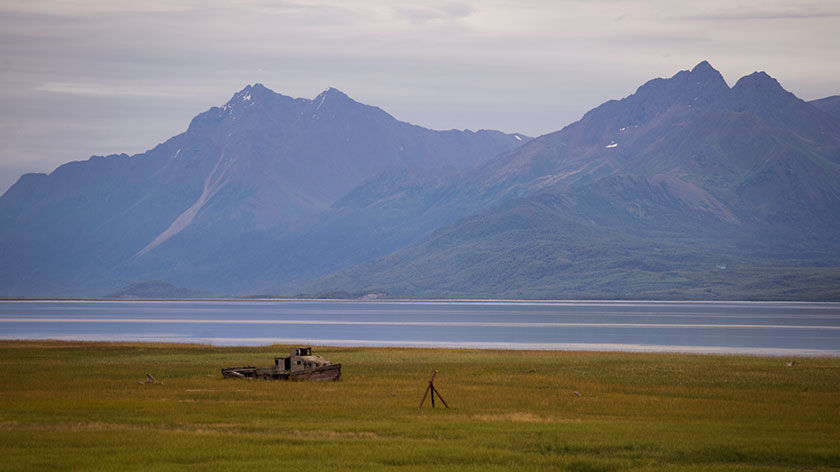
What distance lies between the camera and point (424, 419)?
1800 inches

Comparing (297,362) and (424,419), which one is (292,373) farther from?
(424,419)

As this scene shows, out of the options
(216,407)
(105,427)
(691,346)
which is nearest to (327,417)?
(216,407)

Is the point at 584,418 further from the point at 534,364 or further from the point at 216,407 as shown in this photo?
the point at 534,364

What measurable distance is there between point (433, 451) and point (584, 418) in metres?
12.2

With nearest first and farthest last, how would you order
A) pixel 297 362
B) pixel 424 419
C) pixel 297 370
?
1. pixel 424 419
2. pixel 297 370
3. pixel 297 362

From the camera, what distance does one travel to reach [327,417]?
46375 millimetres

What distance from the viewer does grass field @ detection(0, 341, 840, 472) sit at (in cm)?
3553

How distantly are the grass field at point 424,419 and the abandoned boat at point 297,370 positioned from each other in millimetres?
1484

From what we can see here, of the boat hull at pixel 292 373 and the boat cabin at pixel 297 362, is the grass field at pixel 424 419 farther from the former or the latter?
the boat cabin at pixel 297 362

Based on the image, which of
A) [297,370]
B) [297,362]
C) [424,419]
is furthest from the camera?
[297,362]

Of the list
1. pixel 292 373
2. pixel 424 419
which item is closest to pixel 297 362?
pixel 292 373

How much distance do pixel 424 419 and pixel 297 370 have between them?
19.8m

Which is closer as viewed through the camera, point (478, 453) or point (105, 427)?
point (478, 453)

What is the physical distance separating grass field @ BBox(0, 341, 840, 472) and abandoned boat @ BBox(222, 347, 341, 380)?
1484mm
